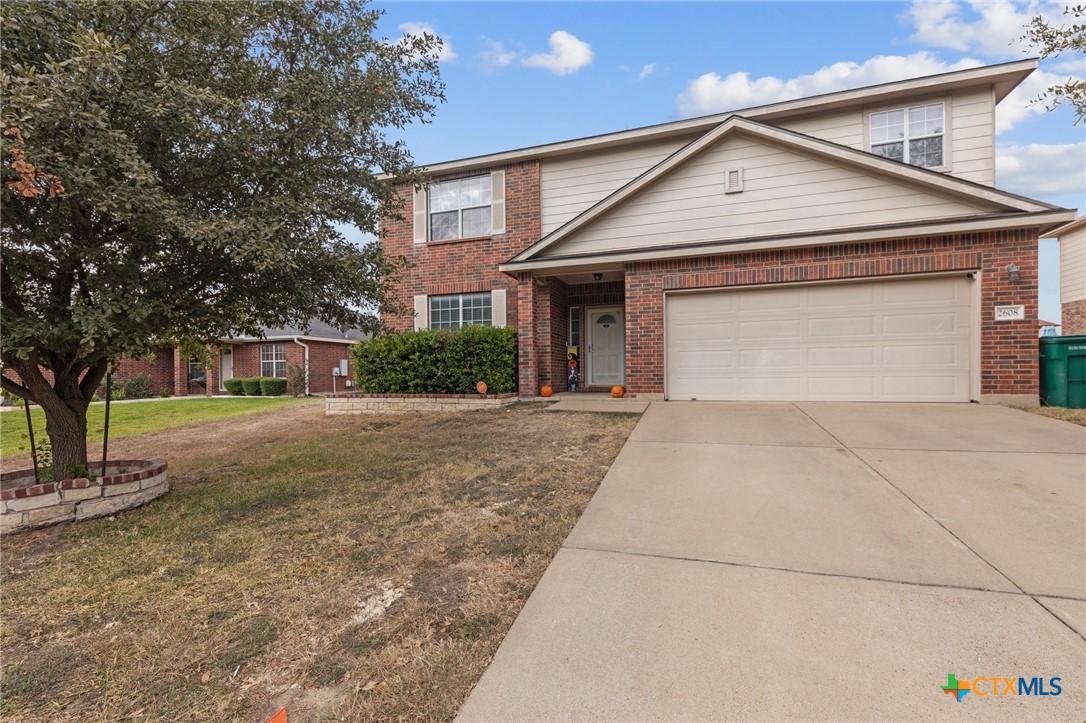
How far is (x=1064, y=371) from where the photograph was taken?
7.24 m

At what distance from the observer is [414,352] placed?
1029 centimetres

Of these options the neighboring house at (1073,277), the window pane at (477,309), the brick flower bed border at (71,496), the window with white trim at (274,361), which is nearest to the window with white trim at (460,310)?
the window pane at (477,309)

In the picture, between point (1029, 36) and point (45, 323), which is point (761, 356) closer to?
point (1029, 36)

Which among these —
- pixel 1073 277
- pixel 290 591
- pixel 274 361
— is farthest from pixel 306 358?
pixel 1073 277

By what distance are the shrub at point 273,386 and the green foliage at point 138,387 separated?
14.4ft

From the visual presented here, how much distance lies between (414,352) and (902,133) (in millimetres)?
11301

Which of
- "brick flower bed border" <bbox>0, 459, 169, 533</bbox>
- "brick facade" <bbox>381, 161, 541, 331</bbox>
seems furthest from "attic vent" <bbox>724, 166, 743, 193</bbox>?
"brick flower bed border" <bbox>0, 459, 169, 533</bbox>

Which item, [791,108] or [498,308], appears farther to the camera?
[498,308]

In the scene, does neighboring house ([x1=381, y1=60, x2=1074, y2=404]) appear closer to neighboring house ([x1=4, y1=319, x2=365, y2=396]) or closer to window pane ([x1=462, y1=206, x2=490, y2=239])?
window pane ([x1=462, y1=206, x2=490, y2=239])

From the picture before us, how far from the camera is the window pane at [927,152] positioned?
30.6ft

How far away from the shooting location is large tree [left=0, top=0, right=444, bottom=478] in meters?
3.02

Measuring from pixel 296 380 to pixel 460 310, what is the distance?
11010 mm

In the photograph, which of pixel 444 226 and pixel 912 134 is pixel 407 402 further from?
pixel 912 134

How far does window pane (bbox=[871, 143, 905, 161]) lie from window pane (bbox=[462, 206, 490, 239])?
28.6 ft
